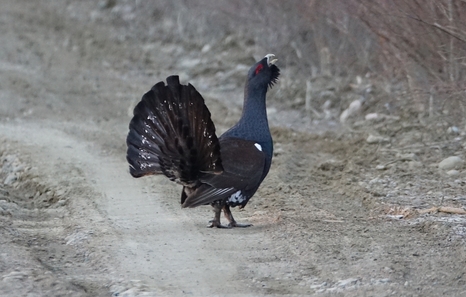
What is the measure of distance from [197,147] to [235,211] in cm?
144

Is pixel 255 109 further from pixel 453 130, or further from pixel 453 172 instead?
pixel 453 130

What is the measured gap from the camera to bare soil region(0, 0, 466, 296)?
5840mm

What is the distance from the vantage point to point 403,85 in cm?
1159

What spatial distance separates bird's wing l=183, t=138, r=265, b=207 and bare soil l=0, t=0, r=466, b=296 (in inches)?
12.8

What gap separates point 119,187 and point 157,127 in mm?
2172

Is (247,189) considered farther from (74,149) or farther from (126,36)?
(126,36)

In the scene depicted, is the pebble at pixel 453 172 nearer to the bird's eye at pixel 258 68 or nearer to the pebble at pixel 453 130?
the pebble at pixel 453 130

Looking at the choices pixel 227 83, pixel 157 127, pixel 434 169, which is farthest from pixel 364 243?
pixel 227 83

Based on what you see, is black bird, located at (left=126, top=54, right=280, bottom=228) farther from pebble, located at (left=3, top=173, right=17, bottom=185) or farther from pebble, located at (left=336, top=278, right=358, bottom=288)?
pebble, located at (left=3, top=173, right=17, bottom=185)

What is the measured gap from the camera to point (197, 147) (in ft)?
22.5

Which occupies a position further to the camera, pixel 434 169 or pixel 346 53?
pixel 346 53

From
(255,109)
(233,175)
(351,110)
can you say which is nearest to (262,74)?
(255,109)

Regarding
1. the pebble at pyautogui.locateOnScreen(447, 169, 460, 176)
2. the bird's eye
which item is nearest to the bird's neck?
the bird's eye

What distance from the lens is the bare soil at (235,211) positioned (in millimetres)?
5840
